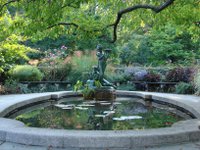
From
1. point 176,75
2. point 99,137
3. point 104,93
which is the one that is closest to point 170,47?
point 176,75

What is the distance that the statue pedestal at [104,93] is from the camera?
10.7 metres

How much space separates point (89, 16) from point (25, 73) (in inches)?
290

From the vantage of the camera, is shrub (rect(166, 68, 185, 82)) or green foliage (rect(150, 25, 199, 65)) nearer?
shrub (rect(166, 68, 185, 82))

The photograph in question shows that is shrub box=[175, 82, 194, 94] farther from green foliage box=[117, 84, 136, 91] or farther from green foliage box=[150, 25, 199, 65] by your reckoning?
green foliage box=[150, 25, 199, 65]

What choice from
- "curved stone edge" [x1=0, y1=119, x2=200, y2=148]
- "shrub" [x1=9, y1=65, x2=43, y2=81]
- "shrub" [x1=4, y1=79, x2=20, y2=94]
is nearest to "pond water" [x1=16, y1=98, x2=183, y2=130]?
"curved stone edge" [x1=0, y1=119, x2=200, y2=148]

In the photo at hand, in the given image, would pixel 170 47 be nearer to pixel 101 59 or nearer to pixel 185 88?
pixel 185 88

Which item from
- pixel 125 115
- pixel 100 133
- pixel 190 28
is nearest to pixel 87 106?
pixel 125 115

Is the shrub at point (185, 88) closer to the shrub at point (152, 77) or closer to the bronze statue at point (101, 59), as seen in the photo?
the shrub at point (152, 77)

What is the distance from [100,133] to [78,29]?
111 inches

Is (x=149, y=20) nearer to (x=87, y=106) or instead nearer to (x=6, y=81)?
(x=87, y=106)

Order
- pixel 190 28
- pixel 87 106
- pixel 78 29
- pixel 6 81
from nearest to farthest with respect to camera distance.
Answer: pixel 78 29 < pixel 190 28 < pixel 87 106 < pixel 6 81

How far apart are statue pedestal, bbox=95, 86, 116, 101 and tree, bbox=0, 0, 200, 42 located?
9.03ft

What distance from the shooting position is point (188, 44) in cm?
2245

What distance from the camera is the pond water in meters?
6.78
